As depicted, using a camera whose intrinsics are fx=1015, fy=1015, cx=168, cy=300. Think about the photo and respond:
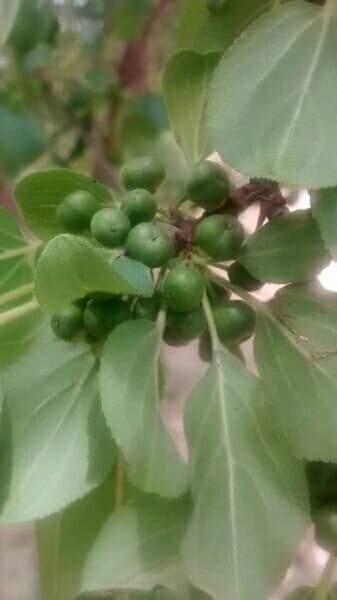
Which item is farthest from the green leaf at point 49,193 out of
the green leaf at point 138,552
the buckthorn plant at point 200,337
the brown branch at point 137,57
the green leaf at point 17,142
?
the brown branch at point 137,57

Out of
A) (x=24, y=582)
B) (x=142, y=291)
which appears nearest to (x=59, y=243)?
(x=142, y=291)

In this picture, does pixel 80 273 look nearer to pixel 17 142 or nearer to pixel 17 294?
pixel 17 294

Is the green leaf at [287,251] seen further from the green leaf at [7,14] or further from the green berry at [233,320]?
the green leaf at [7,14]

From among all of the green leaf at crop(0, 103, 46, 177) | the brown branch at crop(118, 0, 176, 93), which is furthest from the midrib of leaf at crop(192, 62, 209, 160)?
the brown branch at crop(118, 0, 176, 93)

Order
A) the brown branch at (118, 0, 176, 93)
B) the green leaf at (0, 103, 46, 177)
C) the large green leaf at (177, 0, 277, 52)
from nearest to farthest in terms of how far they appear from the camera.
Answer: the large green leaf at (177, 0, 277, 52) < the green leaf at (0, 103, 46, 177) < the brown branch at (118, 0, 176, 93)

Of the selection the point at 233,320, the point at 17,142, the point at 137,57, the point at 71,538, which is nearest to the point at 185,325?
the point at 233,320

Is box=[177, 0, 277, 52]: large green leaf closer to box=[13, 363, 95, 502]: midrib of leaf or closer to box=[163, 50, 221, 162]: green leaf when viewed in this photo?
box=[163, 50, 221, 162]: green leaf
